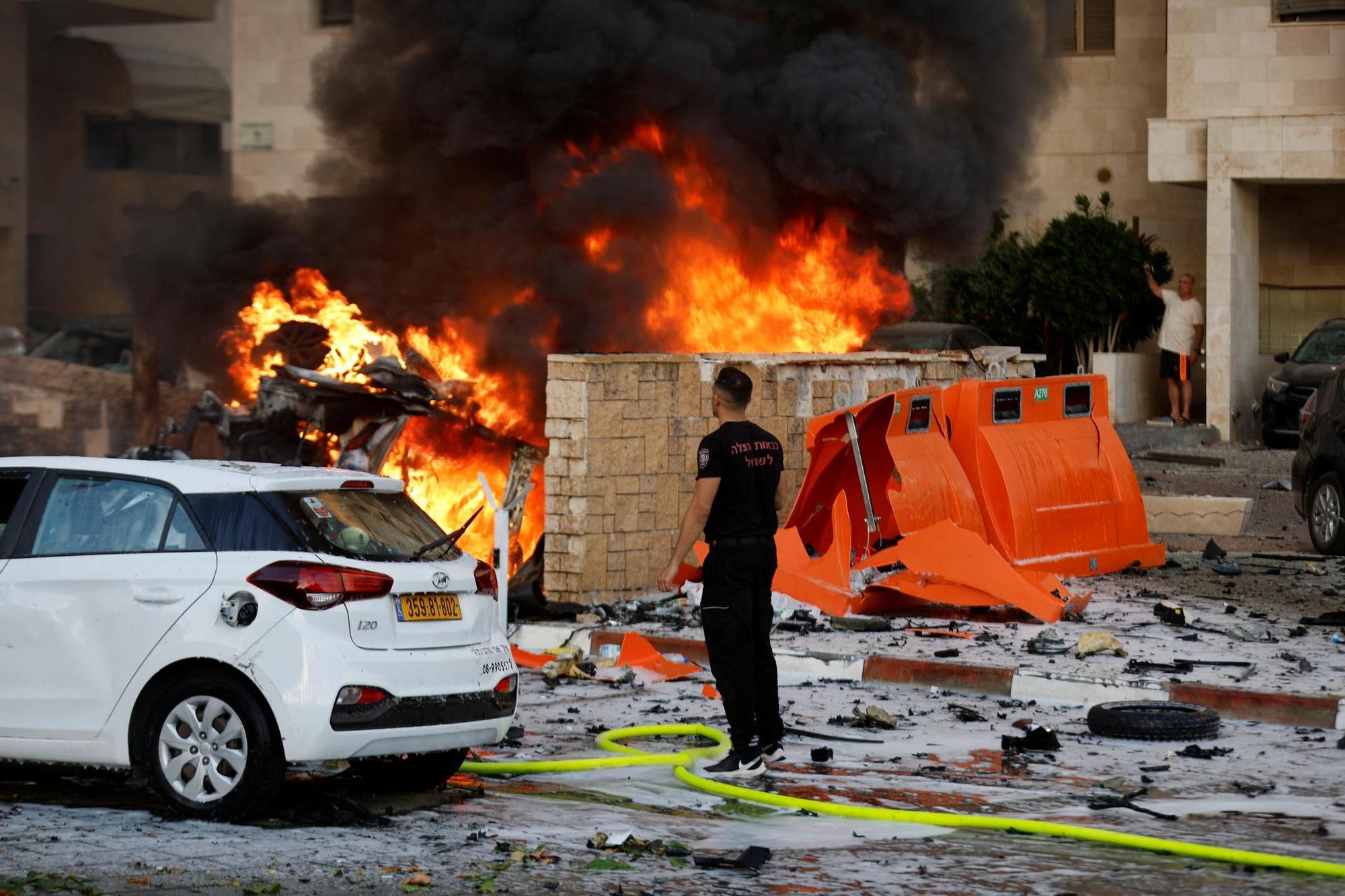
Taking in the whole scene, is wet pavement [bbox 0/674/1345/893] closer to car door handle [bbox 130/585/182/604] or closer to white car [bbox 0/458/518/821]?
white car [bbox 0/458/518/821]

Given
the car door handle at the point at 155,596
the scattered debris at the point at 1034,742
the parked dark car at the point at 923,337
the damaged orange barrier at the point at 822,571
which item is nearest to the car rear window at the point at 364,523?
the car door handle at the point at 155,596

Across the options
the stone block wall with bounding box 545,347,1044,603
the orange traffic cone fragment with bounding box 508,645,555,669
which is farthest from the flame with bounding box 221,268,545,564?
the orange traffic cone fragment with bounding box 508,645,555,669

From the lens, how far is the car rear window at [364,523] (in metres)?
6.89

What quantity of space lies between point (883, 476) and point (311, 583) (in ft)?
21.4

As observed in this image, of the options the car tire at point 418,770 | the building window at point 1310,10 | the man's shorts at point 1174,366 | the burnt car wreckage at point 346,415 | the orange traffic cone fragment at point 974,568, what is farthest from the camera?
the building window at point 1310,10

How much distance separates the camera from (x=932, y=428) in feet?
41.5

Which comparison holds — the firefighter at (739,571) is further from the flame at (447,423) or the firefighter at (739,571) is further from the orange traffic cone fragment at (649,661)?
the flame at (447,423)

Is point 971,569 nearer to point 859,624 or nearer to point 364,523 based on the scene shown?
point 859,624

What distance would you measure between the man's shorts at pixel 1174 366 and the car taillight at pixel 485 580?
65.1 ft

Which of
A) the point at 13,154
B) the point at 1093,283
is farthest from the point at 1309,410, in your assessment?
the point at 13,154

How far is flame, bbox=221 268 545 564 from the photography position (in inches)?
597

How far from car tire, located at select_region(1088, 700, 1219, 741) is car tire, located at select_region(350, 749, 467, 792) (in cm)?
303

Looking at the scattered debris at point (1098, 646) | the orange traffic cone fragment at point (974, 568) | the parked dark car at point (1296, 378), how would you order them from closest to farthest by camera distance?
the scattered debris at point (1098, 646) → the orange traffic cone fragment at point (974, 568) → the parked dark car at point (1296, 378)

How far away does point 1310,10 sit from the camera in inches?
1033
